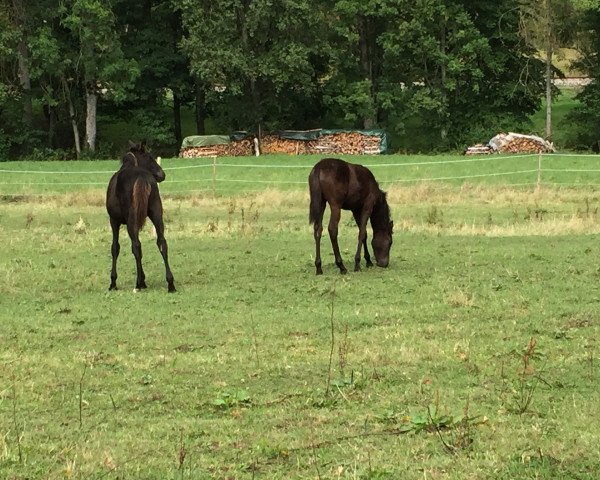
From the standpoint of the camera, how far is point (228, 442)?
526cm

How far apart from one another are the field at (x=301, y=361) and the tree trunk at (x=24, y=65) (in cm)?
3263

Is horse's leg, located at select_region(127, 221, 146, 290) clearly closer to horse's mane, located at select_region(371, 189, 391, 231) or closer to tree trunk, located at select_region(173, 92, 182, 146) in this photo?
horse's mane, located at select_region(371, 189, 391, 231)

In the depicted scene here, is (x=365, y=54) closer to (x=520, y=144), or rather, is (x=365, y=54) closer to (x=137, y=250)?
(x=520, y=144)

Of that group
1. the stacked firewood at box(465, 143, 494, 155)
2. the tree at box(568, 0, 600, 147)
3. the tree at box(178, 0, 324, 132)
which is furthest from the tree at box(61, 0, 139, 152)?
the tree at box(568, 0, 600, 147)

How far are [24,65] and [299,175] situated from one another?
20.9 metres

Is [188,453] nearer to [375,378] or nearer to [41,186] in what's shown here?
[375,378]

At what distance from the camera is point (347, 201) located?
42.1ft

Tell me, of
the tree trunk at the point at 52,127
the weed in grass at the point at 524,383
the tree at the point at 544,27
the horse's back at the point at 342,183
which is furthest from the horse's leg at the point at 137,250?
the tree trunk at the point at 52,127

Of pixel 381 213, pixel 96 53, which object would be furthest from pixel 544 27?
pixel 381 213

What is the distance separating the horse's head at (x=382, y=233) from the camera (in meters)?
13.4

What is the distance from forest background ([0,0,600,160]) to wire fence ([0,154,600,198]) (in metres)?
8.21

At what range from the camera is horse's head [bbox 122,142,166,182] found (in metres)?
11.5

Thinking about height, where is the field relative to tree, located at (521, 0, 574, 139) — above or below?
below

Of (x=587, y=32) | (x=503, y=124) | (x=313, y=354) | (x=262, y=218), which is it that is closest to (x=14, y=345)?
(x=313, y=354)
